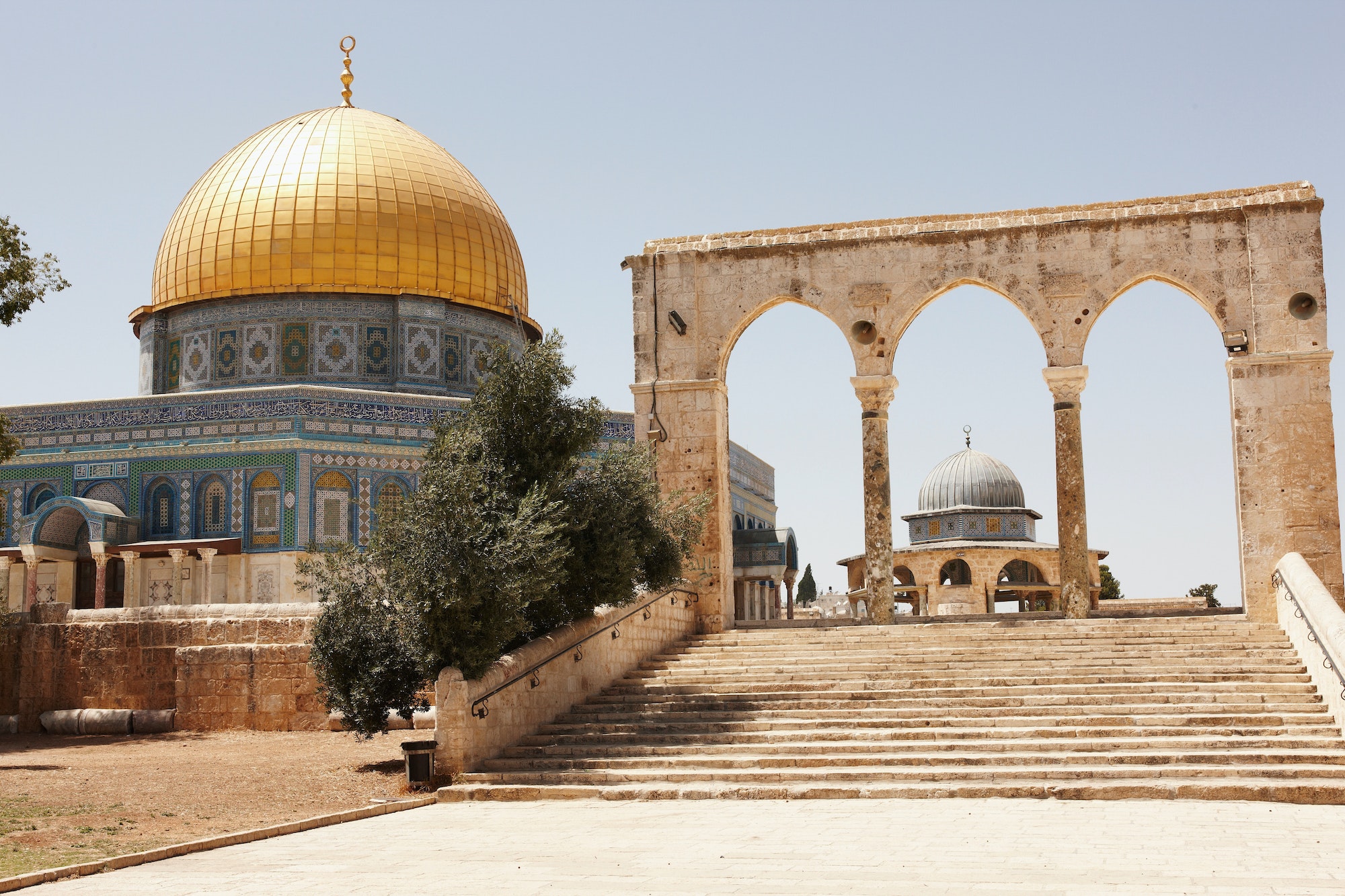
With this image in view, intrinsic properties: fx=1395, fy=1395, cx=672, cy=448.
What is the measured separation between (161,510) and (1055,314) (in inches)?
659

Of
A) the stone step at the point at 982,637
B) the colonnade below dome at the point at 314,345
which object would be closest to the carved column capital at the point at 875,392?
the stone step at the point at 982,637

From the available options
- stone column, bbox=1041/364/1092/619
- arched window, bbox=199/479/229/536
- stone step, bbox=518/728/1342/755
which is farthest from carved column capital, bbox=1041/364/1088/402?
arched window, bbox=199/479/229/536

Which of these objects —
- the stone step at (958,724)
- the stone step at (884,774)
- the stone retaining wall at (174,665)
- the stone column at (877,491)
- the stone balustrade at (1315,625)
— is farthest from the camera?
the stone column at (877,491)

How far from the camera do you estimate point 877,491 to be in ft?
54.4

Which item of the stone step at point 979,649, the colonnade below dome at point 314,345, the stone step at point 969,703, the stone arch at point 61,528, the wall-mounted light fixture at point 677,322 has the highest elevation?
the colonnade below dome at point 314,345

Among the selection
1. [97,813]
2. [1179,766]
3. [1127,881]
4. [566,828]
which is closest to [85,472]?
[97,813]

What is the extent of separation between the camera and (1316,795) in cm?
944

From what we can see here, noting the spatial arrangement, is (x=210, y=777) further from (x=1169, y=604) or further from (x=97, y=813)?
(x=1169, y=604)

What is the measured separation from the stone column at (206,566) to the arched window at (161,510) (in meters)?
0.98

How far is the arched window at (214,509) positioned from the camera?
980 inches

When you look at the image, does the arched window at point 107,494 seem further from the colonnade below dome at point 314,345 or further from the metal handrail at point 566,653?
the metal handrail at point 566,653

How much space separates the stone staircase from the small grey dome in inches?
684

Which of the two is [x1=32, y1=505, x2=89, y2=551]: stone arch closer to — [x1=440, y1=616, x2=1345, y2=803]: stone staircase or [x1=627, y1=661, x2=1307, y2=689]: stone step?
[x1=440, y1=616, x2=1345, y2=803]: stone staircase

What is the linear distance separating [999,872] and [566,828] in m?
3.19
